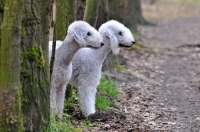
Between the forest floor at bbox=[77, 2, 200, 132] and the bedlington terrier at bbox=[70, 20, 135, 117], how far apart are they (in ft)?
1.05

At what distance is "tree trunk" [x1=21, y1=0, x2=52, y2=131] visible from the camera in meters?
5.07

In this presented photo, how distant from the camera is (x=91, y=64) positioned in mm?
7488

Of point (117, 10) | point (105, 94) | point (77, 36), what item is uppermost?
point (77, 36)

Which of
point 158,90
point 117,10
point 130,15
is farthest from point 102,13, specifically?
point 130,15

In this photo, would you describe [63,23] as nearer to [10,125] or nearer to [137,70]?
[10,125]

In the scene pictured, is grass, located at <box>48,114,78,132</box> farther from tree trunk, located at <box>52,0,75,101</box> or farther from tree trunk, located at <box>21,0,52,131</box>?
tree trunk, located at <box>52,0,75,101</box>

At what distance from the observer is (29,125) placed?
5016 mm

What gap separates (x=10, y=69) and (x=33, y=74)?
70 centimetres

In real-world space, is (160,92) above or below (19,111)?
below

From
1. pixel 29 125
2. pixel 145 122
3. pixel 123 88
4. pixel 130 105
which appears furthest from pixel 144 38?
pixel 29 125

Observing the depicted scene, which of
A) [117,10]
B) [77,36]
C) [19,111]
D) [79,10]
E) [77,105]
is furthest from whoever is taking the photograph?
[117,10]

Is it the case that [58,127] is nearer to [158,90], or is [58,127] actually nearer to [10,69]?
[10,69]

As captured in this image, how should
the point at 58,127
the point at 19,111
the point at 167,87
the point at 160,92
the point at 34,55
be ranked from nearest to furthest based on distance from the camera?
1. the point at 19,111
2. the point at 34,55
3. the point at 58,127
4. the point at 160,92
5. the point at 167,87

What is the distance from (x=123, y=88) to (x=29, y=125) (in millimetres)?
5474
